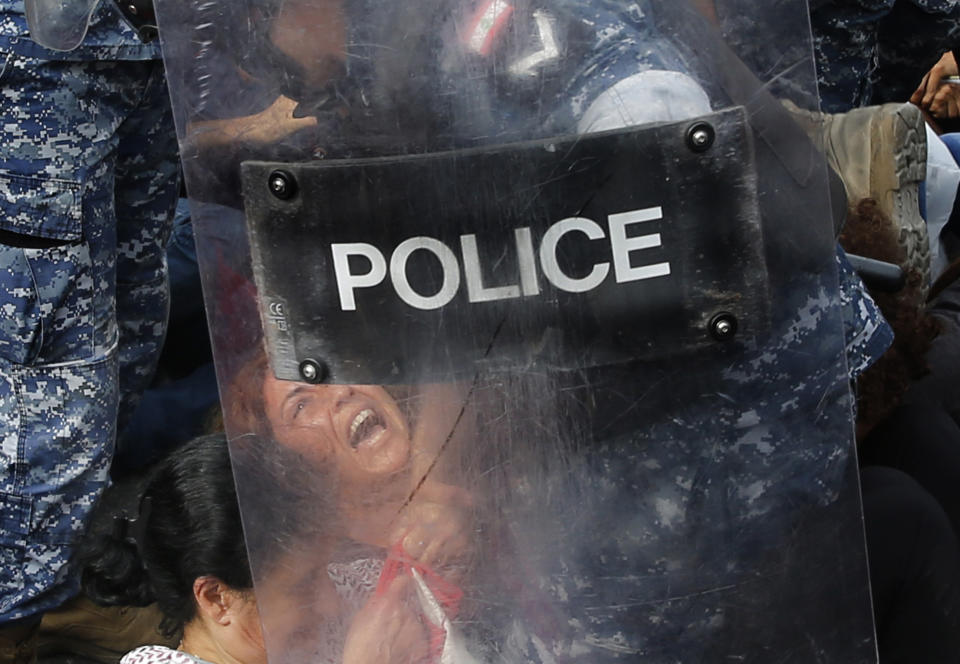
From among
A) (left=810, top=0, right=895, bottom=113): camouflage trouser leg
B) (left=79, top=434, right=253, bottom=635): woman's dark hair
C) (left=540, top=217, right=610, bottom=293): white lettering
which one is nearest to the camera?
(left=540, top=217, right=610, bottom=293): white lettering

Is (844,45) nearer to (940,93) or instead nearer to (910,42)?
Result: (910,42)

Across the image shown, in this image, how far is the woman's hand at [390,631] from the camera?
1.27 metres

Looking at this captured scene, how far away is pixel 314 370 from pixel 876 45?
7.77 ft

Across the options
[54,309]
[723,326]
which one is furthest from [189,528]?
[723,326]

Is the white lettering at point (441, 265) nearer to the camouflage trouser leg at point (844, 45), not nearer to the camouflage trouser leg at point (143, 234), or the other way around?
the camouflage trouser leg at point (143, 234)

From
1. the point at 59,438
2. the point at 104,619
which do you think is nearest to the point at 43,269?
the point at 59,438

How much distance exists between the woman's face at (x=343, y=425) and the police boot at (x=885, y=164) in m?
1.63

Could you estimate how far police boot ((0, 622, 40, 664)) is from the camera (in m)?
2.59

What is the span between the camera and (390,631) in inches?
50.8

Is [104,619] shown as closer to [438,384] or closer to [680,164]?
[438,384]

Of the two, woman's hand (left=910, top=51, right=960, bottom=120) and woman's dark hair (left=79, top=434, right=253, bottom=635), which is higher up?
woman's hand (left=910, top=51, right=960, bottom=120)

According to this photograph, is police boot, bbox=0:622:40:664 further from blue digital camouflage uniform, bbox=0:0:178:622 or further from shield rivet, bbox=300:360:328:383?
shield rivet, bbox=300:360:328:383

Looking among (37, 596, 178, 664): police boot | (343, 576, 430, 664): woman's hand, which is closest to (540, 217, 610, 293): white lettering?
(343, 576, 430, 664): woman's hand

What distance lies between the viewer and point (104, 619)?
8.77 ft
